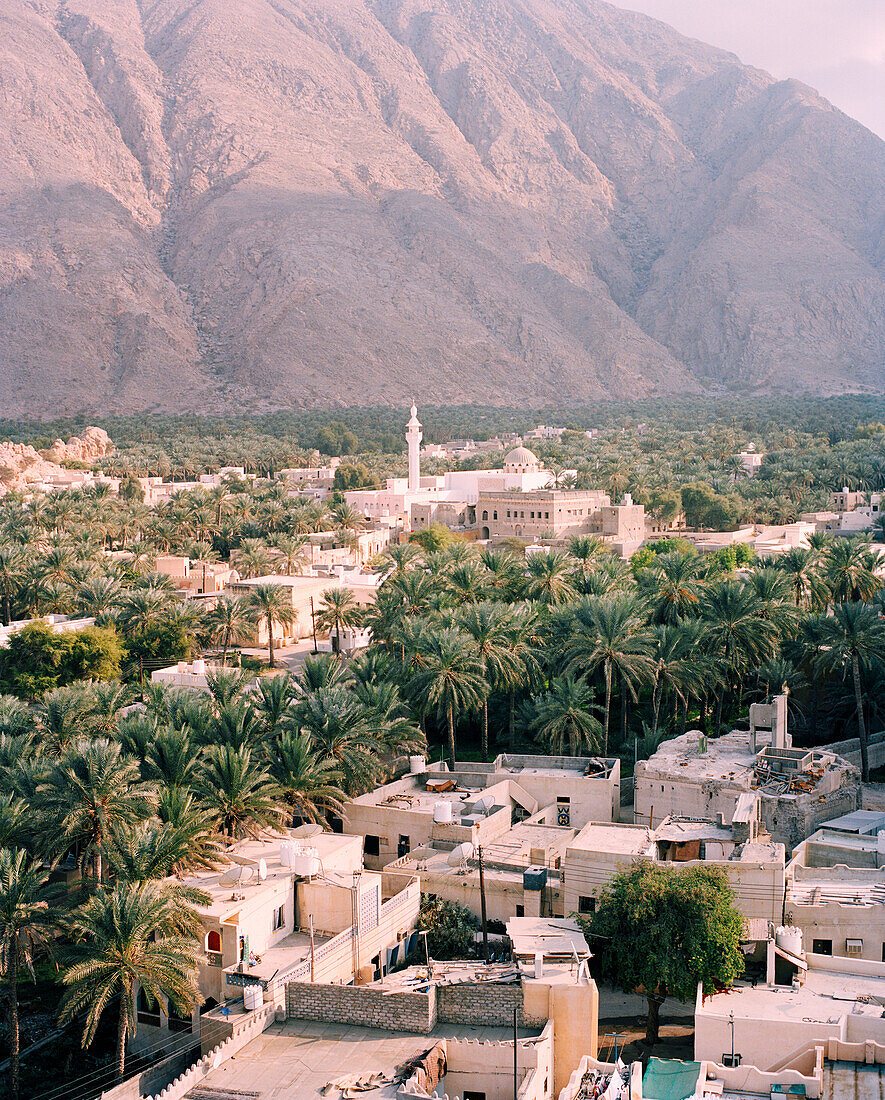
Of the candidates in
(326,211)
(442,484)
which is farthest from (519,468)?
(326,211)

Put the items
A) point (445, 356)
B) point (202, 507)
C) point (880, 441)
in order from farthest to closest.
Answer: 1. point (445, 356)
2. point (880, 441)
3. point (202, 507)

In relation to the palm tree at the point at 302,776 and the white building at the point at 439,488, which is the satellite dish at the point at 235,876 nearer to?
the palm tree at the point at 302,776

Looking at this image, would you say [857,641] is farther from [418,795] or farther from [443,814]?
[443,814]

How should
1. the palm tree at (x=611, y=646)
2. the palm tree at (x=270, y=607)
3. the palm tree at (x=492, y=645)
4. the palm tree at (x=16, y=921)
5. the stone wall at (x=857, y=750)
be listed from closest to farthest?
the palm tree at (x=16, y=921) → the stone wall at (x=857, y=750) → the palm tree at (x=611, y=646) → the palm tree at (x=492, y=645) → the palm tree at (x=270, y=607)

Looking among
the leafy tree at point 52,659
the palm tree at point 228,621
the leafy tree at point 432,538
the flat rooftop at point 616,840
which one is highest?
the leafy tree at point 432,538

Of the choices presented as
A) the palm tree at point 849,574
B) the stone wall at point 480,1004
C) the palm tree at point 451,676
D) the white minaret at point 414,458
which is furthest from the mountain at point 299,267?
the stone wall at point 480,1004

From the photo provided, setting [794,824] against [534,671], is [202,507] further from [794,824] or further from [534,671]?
[794,824]

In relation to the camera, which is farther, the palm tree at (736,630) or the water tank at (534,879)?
the palm tree at (736,630)
